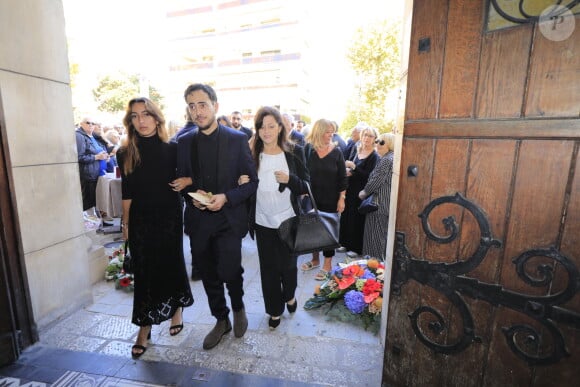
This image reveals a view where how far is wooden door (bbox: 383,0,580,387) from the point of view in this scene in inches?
52.1

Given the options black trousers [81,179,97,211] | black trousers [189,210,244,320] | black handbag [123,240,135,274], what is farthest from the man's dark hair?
black trousers [81,179,97,211]

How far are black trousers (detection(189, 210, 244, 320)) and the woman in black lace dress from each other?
0.23m

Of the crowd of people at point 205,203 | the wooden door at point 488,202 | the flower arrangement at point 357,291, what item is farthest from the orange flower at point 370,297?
the wooden door at point 488,202

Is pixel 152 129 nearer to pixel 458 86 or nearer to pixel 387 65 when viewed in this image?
pixel 458 86

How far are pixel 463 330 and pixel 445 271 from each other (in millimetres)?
329

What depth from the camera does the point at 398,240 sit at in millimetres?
1774

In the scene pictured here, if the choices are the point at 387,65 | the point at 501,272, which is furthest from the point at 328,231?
the point at 387,65

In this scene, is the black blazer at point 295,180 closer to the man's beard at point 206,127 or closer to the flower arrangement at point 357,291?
the man's beard at point 206,127

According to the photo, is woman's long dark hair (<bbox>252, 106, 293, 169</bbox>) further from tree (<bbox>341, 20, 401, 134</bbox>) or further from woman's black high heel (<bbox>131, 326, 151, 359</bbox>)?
tree (<bbox>341, 20, 401, 134</bbox>)

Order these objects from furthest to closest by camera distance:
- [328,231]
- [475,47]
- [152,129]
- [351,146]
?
[351,146] < [328,231] < [152,129] < [475,47]

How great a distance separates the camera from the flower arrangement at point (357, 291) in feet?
9.50

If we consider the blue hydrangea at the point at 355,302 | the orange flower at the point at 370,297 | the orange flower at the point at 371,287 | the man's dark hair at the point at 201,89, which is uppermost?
the man's dark hair at the point at 201,89

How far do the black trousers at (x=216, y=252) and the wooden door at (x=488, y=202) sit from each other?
1.27 meters

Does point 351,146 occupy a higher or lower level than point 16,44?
lower
